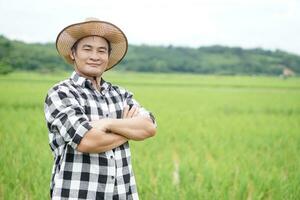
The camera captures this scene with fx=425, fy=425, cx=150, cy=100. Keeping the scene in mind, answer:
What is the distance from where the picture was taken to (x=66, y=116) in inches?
60.1

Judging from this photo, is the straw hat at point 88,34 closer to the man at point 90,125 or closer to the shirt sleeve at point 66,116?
the man at point 90,125

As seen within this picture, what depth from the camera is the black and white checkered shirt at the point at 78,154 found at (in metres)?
1.52

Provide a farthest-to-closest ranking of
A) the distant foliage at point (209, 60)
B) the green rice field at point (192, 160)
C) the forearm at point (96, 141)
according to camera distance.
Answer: the distant foliage at point (209, 60) → the green rice field at point (192, 160) → the forearm at point (96, 141)

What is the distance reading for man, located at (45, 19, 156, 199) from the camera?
1.53 m

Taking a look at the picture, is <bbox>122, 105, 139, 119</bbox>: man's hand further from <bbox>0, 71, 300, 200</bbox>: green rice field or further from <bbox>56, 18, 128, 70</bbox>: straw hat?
<bbox>0, 71, 300, 200</bbox>: green rice field

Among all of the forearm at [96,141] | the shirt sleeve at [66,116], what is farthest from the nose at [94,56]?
the forearm at [96,141]

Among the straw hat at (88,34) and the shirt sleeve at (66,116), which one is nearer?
the shirt sleeve at (66,116)

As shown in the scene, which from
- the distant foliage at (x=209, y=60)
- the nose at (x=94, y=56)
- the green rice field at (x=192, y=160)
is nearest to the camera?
the nose at (x=94, y=56)

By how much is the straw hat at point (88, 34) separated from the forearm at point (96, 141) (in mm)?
429

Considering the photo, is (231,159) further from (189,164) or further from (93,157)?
(93,157)

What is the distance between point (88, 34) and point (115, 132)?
16.8 inches

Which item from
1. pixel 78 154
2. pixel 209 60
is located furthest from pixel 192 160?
pixel 209 60

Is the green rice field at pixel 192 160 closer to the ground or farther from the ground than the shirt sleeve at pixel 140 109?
closer to the ground

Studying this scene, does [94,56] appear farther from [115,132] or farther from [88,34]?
[115,132]
